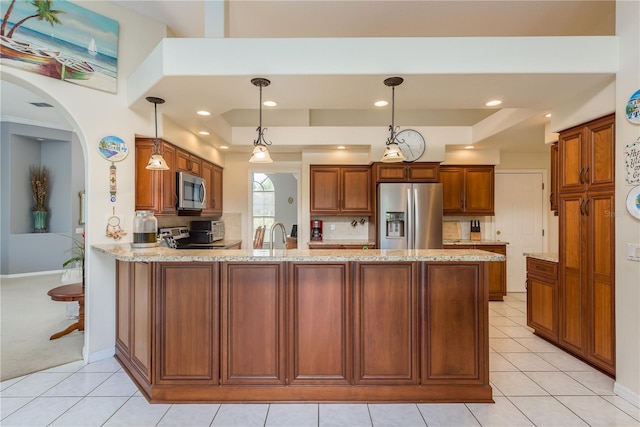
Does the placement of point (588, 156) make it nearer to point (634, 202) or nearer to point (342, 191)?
point (634, 202)

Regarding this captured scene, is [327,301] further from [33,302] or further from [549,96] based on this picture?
[33,302]

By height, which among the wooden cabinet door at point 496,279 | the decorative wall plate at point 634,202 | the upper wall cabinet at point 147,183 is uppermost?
the upper wall cabinet at point 147,183

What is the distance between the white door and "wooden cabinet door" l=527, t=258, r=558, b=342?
6.23ft

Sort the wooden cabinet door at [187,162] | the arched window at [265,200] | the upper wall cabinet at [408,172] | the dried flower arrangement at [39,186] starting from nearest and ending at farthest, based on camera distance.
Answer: the wooden cabinet door at [187,162] < the upper wall cabinet at [408,172] < the dried flower arrangement at [39,186] < the arched window at [265,200]

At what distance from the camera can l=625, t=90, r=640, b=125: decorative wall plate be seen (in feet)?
7.30

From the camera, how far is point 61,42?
2.71 metres

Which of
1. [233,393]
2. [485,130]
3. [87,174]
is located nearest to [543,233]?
[485,130]

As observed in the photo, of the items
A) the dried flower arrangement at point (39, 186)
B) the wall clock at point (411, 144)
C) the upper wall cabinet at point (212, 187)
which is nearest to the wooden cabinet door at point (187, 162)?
the upper wall cabinet at point (212, 187)

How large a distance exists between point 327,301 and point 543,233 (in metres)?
4.82

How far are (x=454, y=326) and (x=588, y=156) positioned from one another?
6.30 feet

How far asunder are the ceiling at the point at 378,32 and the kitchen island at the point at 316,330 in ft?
4.59

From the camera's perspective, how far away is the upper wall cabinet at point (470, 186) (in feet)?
16.9

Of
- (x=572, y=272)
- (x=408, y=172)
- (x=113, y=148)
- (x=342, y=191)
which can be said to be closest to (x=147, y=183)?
(x=113, y=148)

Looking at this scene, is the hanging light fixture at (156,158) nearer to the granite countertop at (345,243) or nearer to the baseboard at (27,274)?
the granite countertop at (345,243)
